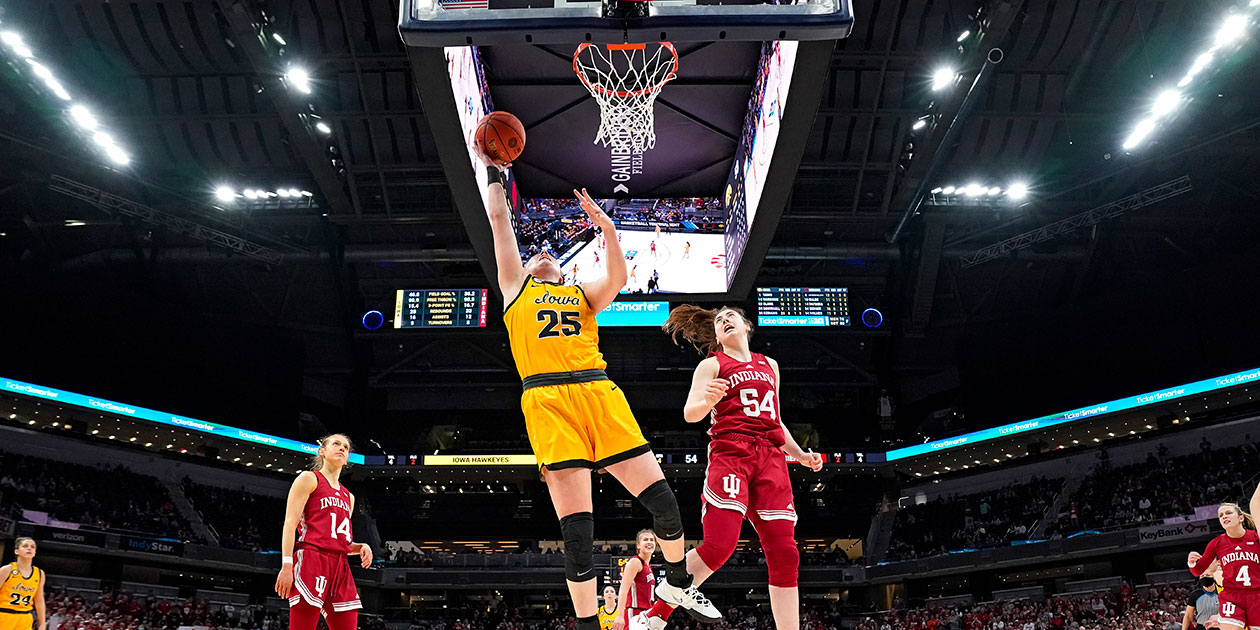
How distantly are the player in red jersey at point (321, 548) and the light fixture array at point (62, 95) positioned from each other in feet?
45.2

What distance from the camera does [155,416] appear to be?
23.5m

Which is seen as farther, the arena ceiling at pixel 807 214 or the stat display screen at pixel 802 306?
the stat display screen at pixel 802 306

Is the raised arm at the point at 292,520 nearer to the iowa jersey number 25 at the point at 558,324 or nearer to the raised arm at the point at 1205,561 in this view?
the iowa jersey number 25 at the point at 558,324

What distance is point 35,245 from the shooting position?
72.8ft

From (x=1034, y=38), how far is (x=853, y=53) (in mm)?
3345

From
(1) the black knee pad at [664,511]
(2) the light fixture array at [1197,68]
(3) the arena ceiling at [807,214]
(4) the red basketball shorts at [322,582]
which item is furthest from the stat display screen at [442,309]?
(1) the black knee pad at [664,511]

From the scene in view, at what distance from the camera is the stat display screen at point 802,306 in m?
22.8

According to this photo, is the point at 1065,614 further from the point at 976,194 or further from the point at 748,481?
the point at 748,481

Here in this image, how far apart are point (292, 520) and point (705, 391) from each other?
2735 mm

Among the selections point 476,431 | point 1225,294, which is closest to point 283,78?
point 476,431

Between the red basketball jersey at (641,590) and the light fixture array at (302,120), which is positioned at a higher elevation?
the light fixture array at (302,120)

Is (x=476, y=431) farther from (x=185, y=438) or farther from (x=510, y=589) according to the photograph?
(x=185, y=438)

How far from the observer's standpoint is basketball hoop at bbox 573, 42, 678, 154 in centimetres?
956

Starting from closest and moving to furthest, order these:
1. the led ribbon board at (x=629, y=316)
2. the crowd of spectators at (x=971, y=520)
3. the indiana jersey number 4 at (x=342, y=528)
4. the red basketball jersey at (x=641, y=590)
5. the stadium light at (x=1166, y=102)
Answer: the indiana jersey number 4 at (x=342, y=528)
the red basketball jersey at (x=641, y=590)
the stadium light at (x=1166, y=102)
the led ribbon board at (x=629, y=316)
the crowd of spectators at (x=971, y=520)
